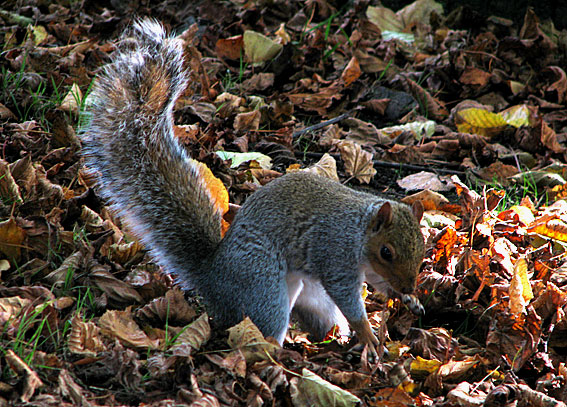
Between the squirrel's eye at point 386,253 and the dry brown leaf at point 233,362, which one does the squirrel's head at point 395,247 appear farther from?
the dry brown leaf at point 233,362

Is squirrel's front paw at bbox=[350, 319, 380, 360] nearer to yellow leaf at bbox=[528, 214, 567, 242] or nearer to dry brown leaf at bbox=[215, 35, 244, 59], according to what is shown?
yellow leaf at bbox=[528, 214, 567, 242]

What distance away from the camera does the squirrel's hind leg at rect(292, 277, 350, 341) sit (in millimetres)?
2330

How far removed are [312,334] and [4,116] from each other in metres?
1.77

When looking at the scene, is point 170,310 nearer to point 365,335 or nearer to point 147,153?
point 147,153

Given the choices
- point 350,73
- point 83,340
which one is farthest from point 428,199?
point 83,340

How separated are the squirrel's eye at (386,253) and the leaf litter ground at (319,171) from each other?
244 mm

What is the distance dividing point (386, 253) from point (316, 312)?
429mm

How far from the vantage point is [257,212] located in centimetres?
213

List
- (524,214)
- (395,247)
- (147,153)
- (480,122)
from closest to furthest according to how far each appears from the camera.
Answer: (395,247) → (147,153) → (524,214) → (480,122)

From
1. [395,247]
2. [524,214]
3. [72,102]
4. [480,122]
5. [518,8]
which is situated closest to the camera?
[395,247]

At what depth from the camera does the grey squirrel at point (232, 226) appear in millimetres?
2072

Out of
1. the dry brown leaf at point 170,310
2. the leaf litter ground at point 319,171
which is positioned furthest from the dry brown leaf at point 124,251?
the dry brown leaf at point 170,310

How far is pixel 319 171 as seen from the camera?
2.98m

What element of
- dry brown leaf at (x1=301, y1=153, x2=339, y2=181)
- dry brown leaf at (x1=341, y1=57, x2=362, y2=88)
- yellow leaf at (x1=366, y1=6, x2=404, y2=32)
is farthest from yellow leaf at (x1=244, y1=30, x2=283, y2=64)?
dry brown leaf at (x1=301, y1=153, x2=339, y2=181)
